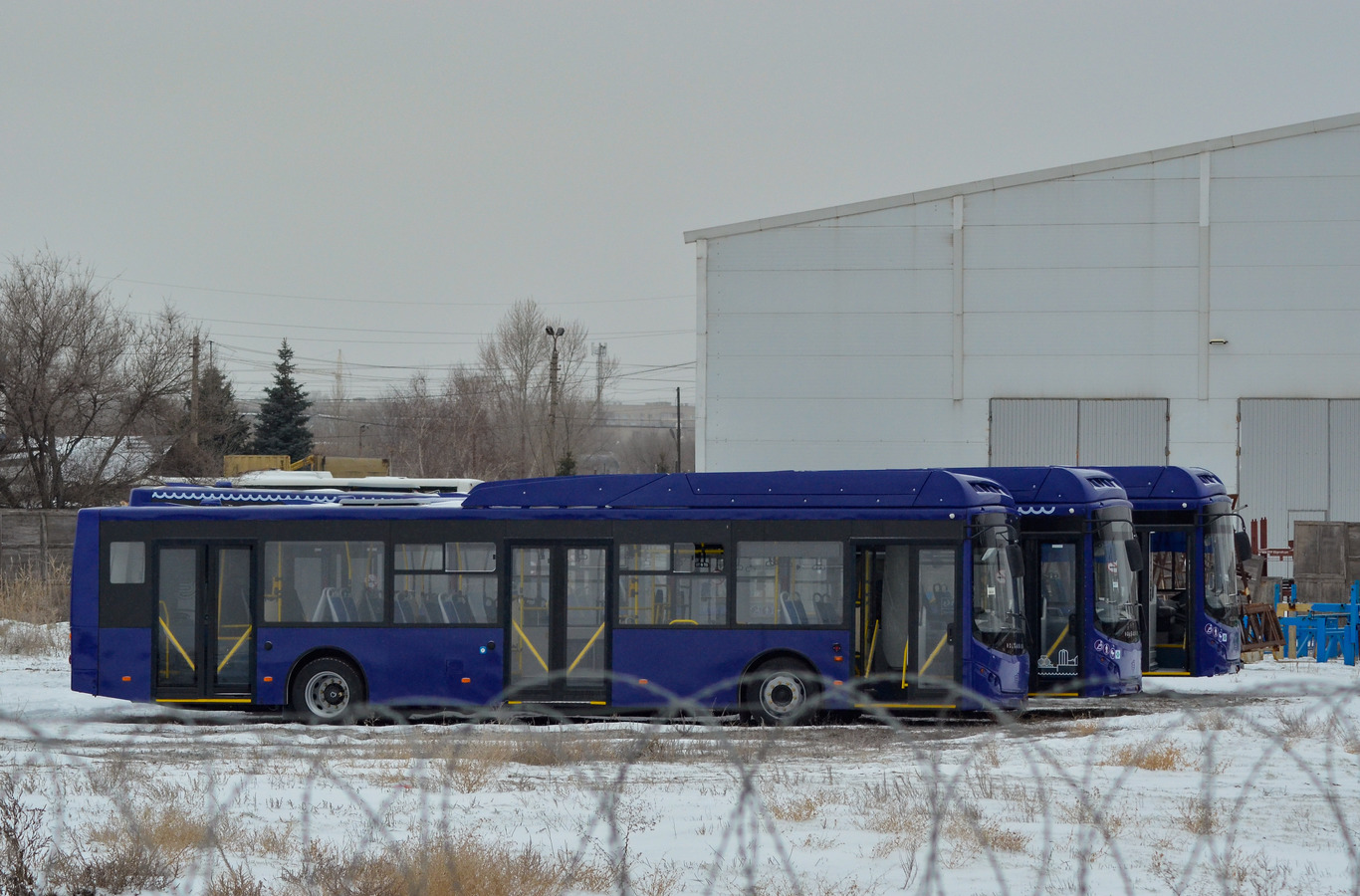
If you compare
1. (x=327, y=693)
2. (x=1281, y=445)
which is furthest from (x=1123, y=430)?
(x=327, y=693)

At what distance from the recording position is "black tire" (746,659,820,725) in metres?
16.2

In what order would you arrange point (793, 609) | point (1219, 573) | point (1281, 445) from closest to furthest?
1. point (793, 609)
2. point (1219, 573)
3. point (1281, 445)

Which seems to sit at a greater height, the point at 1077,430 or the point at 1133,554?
the point at 1077,430

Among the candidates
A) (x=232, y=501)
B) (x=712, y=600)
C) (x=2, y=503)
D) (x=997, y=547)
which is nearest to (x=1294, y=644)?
(x=997, y=547)

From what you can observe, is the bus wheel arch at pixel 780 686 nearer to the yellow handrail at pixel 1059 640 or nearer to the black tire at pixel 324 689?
the yellow handrail at pixel 1059 640

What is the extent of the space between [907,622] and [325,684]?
6.88 m

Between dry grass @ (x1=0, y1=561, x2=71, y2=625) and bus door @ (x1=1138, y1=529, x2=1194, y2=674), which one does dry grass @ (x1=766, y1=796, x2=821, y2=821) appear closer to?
bus door @ (x1=1138, y1=529, x2=1194, y2=674)

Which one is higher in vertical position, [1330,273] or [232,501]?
[1330,273]

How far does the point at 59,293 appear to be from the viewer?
133 ft

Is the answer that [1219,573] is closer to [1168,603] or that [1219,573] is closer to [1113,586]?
[1168,603]

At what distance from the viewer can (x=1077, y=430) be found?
32688mm

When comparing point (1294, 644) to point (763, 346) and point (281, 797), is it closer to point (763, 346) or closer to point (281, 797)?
point (763, 346)

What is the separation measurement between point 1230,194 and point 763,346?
11.1 metres

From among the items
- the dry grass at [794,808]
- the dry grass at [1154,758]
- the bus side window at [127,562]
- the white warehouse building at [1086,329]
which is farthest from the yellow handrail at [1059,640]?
the white warehouse building at [1086,329]
